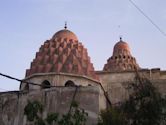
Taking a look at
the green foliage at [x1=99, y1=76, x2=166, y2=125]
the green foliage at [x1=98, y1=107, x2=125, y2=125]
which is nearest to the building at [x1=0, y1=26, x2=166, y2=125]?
the green foliage at [x1=98, y1=107, x2=125, y2=125]

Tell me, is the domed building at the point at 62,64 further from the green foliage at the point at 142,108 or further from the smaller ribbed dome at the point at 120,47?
the smaller ribbed dome at the point at 120,47

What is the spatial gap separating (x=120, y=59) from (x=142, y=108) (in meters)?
19.5

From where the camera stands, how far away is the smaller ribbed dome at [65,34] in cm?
2325

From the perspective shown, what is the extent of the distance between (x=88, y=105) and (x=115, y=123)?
11.9 ft

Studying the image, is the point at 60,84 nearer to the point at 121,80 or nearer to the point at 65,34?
the point at 65,34

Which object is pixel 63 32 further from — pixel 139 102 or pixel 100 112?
pixel 139 102

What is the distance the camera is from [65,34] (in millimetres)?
23406

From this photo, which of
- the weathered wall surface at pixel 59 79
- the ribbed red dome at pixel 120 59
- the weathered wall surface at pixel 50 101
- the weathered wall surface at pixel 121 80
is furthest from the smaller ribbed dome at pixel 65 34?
the ribbed red dome at pixel 120 59

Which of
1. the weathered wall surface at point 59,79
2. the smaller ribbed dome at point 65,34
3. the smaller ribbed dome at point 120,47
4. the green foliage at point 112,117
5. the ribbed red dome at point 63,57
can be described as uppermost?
the smaller ribbed dome at point 120,47

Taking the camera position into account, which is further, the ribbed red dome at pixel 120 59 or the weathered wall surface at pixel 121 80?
the ribbed red dome at pixel 120 59

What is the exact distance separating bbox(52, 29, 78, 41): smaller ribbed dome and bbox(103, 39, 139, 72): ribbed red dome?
908cm

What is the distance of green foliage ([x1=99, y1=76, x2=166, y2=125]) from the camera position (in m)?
14.0

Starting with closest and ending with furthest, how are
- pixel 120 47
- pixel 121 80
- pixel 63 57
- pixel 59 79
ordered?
pixel 59 79
pixel 63 57
pixel 121 80
pixel 120 47

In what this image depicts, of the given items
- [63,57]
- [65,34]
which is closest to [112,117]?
[63,57]
